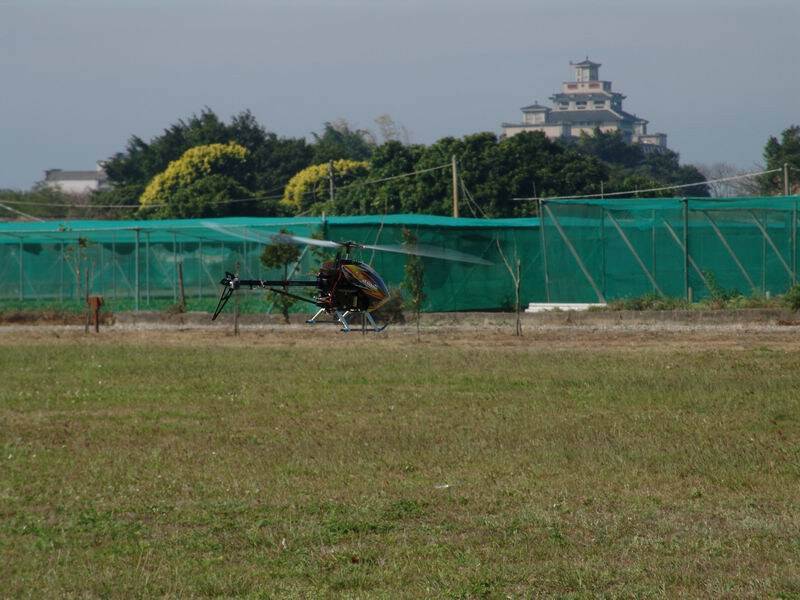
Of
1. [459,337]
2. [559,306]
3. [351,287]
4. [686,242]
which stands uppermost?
[686,242]

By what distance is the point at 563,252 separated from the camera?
1496 inches

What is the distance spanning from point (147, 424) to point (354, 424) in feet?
9.33

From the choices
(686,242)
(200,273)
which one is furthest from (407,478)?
(200,273)

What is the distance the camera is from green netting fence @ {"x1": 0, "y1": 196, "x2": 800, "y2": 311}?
36.1 m

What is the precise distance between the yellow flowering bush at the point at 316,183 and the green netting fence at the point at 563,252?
2781 cm

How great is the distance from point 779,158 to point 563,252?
108 ft

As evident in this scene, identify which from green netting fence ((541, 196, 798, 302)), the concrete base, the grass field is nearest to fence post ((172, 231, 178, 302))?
the concrete base

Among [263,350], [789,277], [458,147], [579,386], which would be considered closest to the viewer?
[579,386]

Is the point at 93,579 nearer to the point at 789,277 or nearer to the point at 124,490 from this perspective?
the point at 124,490

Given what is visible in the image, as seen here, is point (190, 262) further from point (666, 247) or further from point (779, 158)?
point (779, 158)

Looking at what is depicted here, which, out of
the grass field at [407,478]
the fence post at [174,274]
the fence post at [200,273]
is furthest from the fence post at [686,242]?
the fence post at [174,274]

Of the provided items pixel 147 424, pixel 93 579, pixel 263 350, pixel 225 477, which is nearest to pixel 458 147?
pixel 263 350

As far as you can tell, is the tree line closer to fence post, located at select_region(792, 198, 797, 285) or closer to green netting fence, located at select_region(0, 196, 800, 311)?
green netting fence, located at select_region(0, 196, 800, 311)

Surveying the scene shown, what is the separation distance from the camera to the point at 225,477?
14.2 metres
